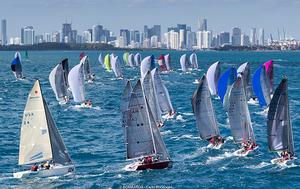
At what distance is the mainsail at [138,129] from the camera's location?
4894 cm

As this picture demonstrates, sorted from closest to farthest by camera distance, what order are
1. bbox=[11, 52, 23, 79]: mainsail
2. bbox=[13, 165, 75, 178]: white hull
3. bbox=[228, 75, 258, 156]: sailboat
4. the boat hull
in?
bbox=[13, 165, 75, 178]: white hull < the boat hull < bbox=[228, 75, 258, 156]: sailboat < bbox=[11, 52, 23, 79]: mainsail

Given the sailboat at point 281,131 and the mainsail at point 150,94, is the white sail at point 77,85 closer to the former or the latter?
the mainsail at point 150,94

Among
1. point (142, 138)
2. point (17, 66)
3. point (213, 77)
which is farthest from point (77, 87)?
point (17, 66)

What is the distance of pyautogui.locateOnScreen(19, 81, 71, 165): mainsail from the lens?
46.7 m

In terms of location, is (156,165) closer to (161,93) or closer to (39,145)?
(39,145)

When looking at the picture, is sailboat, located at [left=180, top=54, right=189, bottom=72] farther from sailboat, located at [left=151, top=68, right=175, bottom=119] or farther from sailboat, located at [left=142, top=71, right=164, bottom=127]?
sailboat, located at [left=142, top=71, right=164, bottom=127]

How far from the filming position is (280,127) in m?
51.2

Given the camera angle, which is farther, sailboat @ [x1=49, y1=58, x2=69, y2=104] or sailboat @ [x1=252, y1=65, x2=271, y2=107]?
sailboat @ [x1=49, y1=58, x2=69, y2=104]

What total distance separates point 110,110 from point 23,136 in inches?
1467

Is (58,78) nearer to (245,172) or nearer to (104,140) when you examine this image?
(104,140)

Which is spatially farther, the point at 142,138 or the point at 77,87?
the point at 77,87

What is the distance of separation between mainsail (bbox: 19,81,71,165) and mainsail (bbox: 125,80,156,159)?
180 inches

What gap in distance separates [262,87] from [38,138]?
38776mm

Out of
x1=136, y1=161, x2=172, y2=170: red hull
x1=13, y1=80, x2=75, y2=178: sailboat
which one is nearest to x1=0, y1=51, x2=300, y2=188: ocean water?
x1=136, y1=161, x2=172, y2=170: red hull
